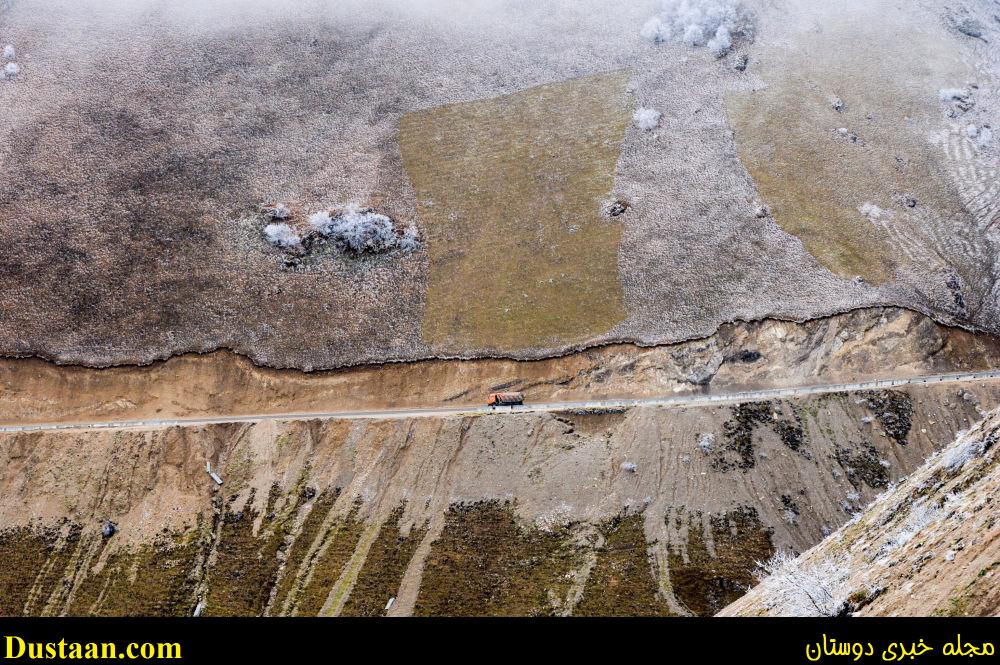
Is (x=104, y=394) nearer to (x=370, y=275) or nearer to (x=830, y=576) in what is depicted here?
(x=370, y=275)

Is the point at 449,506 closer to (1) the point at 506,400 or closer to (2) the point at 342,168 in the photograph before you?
(1) the point at 506,400

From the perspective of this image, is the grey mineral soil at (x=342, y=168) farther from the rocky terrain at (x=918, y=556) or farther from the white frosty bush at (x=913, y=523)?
the white frosty bush at (x=913, y=523)

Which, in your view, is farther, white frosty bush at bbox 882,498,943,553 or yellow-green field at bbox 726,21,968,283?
yellow-green field at bbox 726,21,968,283

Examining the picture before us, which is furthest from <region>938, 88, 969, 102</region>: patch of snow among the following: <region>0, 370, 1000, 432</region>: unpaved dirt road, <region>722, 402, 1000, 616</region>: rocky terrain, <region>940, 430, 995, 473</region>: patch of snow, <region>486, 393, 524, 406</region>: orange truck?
<region>486, 393, 524, 406</region>: orange truck

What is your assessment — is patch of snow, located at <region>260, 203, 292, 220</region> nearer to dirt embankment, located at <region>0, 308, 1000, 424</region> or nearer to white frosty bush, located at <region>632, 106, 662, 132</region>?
dirt embankment, located at <region>0, 308, 1000, 424</region>

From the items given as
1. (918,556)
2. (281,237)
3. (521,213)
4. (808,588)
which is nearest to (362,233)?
(281,237)

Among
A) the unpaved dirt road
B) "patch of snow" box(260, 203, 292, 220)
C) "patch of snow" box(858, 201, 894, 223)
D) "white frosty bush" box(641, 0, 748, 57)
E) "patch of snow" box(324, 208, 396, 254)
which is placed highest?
"white frosty bush" box(641, 0, 748, 57)
